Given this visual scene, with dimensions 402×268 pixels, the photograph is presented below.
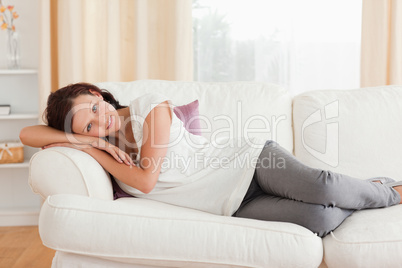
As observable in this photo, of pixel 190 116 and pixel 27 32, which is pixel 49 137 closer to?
pixel 190 116

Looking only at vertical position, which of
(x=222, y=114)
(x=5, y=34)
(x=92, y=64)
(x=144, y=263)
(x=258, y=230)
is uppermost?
(x=5, y=34)

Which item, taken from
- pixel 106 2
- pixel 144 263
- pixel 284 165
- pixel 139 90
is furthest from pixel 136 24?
pixel 144 263

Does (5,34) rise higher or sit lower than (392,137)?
higher

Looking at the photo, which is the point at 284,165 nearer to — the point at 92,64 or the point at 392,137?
the point at 392,137

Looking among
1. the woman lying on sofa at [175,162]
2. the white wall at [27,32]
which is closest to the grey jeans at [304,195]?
the woman lying on sofa at [175,162]

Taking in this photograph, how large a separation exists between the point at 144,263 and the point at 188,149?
57 cm

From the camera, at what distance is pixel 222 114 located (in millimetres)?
2350

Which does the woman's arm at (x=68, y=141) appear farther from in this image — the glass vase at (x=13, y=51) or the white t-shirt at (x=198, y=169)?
the glass vase at (x=13, y=51)

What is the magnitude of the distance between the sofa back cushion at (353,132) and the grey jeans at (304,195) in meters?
0.36

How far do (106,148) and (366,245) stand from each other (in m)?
1.05

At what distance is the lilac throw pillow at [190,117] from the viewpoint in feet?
7.23

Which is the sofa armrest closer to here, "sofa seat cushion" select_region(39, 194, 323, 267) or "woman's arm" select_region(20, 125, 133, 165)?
"woman's arm" select_region(20, 125, 133, 165)

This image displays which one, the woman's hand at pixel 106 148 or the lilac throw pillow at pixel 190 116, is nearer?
the woman's hand at pixel 106 148

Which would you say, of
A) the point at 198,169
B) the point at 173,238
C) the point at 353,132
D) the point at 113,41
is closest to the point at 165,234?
the point at 173,238
